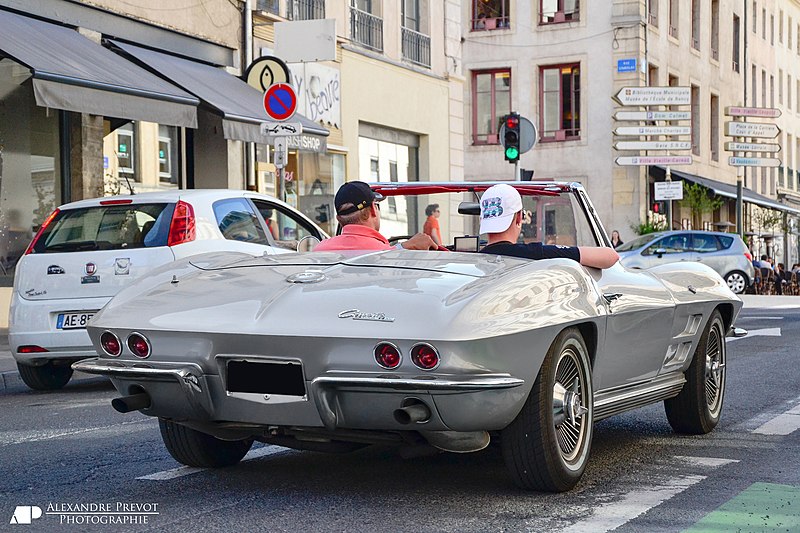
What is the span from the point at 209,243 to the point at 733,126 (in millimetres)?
28971

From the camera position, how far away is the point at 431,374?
4.76 m

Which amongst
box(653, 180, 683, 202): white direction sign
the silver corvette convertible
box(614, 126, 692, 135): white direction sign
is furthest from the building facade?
the silver corvette convertible

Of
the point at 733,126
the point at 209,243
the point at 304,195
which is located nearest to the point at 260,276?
the point at 209,243

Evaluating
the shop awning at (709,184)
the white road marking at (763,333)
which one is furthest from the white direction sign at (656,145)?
the white road marking at (763,333)

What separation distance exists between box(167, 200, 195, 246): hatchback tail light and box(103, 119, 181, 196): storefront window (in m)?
8.46

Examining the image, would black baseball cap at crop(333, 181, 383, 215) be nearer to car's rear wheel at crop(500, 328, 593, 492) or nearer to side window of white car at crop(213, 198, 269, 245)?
car's rear wheel at crop(500, 328, 593, 492)

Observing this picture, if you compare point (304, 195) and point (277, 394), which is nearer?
point (277, 394)

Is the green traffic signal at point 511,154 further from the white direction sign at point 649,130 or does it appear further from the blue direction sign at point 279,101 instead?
the white direction sign at point 649,130

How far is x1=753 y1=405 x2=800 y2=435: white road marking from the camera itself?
750 cm

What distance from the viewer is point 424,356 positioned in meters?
4.76

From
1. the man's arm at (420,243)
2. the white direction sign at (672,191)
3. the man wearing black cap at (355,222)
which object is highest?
the white direction sign at (672,191)

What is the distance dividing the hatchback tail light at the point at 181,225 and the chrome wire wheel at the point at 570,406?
220 inches

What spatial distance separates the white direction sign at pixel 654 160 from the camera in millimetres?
38062

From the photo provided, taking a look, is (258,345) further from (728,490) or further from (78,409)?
(78,409)
